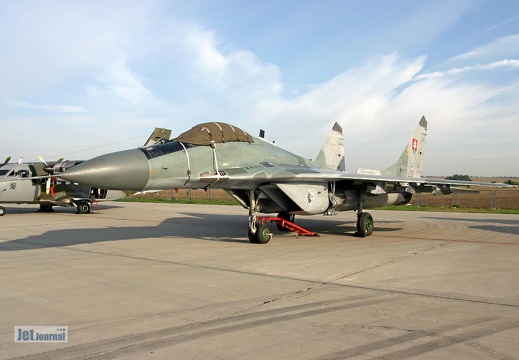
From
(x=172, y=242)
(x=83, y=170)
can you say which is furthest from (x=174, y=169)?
(x=172, y=242)

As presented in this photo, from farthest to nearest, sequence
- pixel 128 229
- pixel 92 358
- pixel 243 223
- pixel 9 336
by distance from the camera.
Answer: pixel 243 223 < pixel 128 229 < pixel 9 336 < pixel 92 358

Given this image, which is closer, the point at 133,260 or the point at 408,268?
the point at 408,268

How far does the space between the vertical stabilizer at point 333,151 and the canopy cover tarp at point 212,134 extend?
5462 mm

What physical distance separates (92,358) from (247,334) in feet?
4.70

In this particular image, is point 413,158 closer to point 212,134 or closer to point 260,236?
point 260,236

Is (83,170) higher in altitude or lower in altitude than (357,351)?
higher

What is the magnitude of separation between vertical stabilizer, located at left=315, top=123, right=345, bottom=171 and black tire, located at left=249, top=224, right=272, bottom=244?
5.48 m

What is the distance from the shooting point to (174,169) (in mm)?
9336

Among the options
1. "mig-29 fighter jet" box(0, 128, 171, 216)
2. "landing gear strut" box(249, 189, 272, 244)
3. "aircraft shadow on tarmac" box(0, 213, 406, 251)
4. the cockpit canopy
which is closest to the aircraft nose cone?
the cockpit canopy

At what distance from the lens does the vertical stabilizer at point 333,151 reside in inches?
633

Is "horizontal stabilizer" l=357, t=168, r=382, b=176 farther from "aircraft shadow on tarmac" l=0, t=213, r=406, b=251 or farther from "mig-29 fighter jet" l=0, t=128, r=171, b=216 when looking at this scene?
"mig-29 fighter jet" l=0, t=128, r=171, b=216

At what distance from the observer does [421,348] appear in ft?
12.7

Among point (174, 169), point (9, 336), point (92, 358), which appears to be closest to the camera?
point (92, 358)

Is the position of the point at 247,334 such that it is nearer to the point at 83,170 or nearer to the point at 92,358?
the point at 92,358
